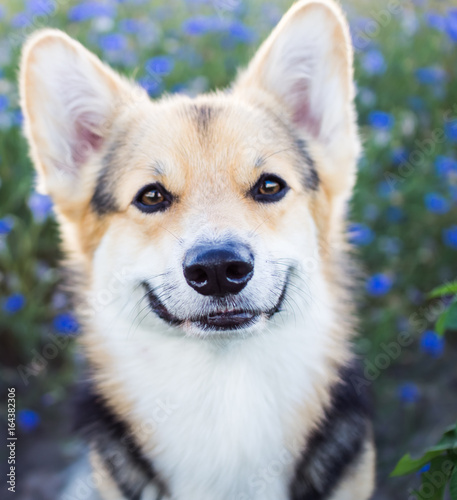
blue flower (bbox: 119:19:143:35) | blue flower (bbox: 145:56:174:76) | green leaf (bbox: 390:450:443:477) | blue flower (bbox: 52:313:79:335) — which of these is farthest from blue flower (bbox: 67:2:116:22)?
green leaf (bbox: 390:450:443:477)

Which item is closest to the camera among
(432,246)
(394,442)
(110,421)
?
(110,421)

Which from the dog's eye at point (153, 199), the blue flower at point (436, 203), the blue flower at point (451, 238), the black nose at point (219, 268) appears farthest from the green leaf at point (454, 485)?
the blue flower at point (436, 203)

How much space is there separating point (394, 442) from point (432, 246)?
1.60 m

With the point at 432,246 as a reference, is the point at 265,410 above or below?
below

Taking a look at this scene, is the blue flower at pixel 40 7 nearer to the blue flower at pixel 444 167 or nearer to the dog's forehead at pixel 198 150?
the dog's forehead at pixel 198 150

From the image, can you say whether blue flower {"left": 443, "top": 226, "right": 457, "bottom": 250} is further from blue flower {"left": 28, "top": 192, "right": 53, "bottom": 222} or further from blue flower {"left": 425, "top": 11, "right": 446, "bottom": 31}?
blue flower {"left": 28, "top": 192, "right": 53, "bottom": 222}

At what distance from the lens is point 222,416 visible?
250 cm

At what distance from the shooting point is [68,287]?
2.98 meters

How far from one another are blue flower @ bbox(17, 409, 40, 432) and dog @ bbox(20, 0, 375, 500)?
1.12 m

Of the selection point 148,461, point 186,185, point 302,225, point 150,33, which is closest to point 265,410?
point 148,461

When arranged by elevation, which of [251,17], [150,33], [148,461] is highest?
[251,17]

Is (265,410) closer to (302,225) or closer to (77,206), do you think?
(302,225)

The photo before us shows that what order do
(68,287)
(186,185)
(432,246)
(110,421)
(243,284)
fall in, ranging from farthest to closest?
(432,246) < (68,287) < (110,421) < (186,185) < (243,284)

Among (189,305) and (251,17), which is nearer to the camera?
(189,305)
